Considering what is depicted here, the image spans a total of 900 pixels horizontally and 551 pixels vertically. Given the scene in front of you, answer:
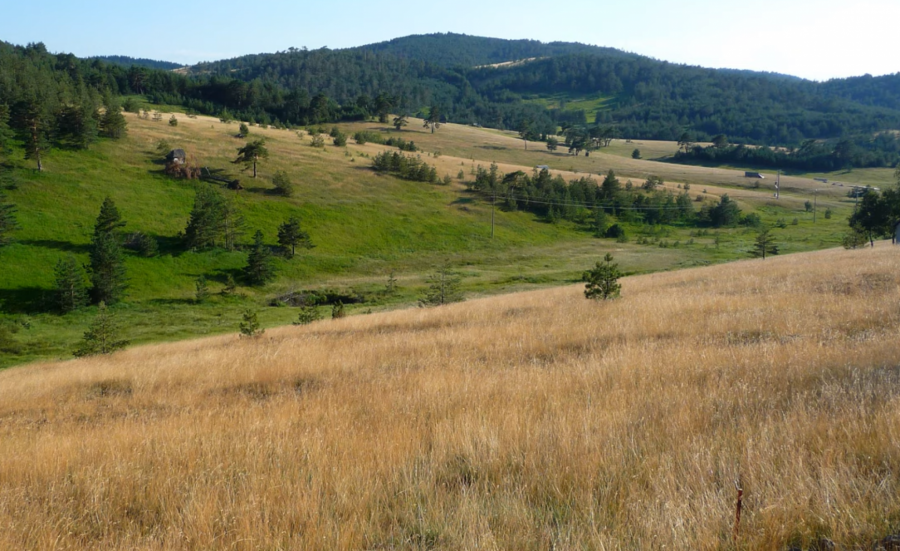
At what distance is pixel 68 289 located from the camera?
152ft

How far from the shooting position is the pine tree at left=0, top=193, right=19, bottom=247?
5244 centimetres

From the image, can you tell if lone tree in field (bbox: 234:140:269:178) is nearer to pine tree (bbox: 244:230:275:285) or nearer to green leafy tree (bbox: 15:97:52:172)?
green leafy tree (bbox: 15:97:52:172)

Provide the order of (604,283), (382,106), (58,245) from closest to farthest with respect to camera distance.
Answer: (604,283)
(58,245)
(382,106)

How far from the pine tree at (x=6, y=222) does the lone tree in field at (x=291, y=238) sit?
85.9ft

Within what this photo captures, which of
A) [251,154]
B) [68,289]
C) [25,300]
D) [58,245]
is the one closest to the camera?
[68,289]

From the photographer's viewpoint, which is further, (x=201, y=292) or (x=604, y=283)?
(x=201, y=292)

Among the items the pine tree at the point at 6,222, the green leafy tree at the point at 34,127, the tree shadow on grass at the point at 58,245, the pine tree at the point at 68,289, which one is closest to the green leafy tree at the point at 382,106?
the green leafy tree at the point at 34,127

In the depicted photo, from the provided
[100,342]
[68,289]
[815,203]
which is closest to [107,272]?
[68,289]

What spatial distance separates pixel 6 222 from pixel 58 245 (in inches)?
193

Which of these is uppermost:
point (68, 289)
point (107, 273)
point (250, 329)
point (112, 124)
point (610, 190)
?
point (112, 124)

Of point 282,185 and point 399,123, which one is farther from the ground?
point 399,123

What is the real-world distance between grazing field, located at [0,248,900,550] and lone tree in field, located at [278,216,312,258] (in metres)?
55.5

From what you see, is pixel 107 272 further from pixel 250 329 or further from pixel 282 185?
pixel 250 329

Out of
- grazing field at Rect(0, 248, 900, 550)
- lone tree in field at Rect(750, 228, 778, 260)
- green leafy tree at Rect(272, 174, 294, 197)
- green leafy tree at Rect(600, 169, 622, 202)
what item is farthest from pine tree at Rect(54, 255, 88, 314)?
green leafy tree at Rect(600, 169, 622, 202)
